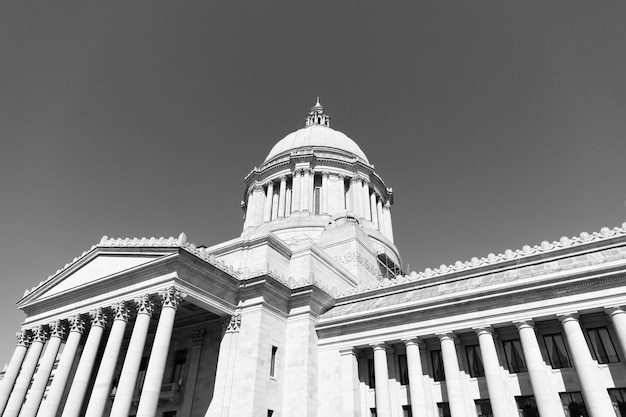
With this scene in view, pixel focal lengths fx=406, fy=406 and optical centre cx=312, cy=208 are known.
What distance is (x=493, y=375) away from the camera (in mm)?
22141

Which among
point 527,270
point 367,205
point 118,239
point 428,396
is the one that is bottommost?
point 428,396

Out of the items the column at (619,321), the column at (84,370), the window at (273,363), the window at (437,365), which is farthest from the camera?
the window at (273,363)

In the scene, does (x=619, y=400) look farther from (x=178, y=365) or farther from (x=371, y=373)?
(x=178, y=365)

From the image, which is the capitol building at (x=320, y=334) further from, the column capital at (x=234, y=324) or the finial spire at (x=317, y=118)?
the finial spire at (x=317, y=118)

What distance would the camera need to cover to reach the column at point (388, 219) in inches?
2227

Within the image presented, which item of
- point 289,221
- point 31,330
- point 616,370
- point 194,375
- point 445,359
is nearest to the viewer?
point 616,370

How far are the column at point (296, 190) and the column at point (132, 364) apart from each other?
90.3 ft

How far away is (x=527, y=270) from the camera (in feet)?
82.6

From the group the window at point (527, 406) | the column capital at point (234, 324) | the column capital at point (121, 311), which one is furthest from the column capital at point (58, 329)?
the window at point (527, 406)

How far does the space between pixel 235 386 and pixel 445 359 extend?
42.5 ft

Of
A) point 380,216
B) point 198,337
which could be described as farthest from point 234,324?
point 380,216

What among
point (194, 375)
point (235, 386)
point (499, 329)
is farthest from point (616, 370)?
point (194, 375)

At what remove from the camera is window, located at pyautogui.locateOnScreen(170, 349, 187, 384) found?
1185 inches

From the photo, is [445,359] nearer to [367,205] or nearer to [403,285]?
[403,285]
